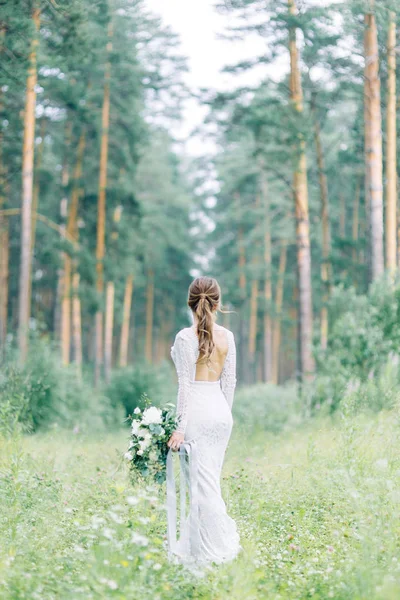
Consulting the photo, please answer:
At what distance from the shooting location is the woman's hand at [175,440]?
5906 mm

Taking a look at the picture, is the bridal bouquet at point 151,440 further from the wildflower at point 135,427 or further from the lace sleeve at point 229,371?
the lace sleeve at point 229,371

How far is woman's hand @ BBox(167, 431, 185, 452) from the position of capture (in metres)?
5.91

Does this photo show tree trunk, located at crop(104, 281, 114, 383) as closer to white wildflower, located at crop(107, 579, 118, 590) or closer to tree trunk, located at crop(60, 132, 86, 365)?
tree trunk, located at crop(60, 132, 86, 365)

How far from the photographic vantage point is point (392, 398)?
1008 cm

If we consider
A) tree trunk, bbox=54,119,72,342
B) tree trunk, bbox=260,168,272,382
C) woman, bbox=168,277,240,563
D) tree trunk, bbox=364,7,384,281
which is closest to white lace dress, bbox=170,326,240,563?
woman, bbox=168,277,240,563

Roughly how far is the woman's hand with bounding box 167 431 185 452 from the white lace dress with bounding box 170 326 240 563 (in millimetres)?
56

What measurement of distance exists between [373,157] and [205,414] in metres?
10.1

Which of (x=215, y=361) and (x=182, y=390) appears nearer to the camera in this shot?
(x=182, y=390)

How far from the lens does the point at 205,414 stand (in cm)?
603

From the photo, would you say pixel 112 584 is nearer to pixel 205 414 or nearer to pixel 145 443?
pixel 145 443

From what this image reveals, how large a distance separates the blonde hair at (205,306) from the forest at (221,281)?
4.19 feet

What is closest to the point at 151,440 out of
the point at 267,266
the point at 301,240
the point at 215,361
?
the point at 215,361

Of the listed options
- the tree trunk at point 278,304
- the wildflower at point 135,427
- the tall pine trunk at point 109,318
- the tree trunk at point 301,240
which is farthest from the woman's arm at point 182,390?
the tree trunk at point 278,304

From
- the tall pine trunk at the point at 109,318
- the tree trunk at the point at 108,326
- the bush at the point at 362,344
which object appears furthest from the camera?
the tree trunk at the point at 108,326
